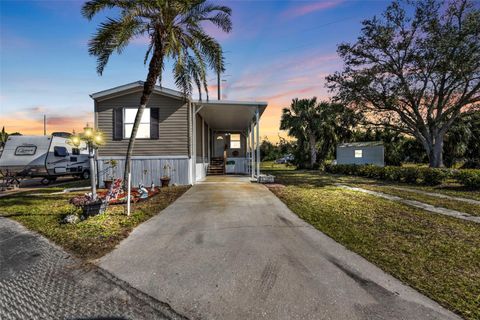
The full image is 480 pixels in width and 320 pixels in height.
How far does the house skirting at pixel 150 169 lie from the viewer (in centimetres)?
1114

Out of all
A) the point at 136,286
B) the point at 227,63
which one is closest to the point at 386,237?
the point at 136,286

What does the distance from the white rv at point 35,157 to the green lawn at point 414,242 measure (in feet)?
45.9

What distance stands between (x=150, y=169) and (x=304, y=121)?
60.9 feet

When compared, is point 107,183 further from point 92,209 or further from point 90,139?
point 92,209

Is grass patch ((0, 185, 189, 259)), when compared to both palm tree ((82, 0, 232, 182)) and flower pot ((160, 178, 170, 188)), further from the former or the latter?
flower pot ((160, 178, 170, 188))

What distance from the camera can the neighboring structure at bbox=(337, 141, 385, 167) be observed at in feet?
83.1

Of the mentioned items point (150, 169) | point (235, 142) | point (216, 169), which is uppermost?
point (235, 142)

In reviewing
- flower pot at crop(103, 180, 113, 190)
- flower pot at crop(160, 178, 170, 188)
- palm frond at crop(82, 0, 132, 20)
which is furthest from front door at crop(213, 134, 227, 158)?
palm frond at crop(82, 0, 132, 20)

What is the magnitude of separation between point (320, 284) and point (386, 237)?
2.44 m

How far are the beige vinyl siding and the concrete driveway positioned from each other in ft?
20.9

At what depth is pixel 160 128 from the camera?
11125 millimetres

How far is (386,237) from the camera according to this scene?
14.6ft

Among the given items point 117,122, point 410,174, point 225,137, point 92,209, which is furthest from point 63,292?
point 225,137

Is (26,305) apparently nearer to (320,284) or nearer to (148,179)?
(320,284)
